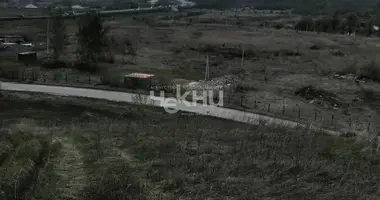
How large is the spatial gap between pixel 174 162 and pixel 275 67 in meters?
28.9

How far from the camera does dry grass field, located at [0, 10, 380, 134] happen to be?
87.1 ft

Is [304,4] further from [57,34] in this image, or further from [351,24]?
[57,34]

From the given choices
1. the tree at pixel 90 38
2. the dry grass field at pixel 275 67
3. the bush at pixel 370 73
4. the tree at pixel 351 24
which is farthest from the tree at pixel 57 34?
the tree at pixel 351 24

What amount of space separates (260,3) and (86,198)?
5987 inches

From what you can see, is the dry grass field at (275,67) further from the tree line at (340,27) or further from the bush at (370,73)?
the tree line at (340,27)

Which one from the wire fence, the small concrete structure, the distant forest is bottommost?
the wire fence

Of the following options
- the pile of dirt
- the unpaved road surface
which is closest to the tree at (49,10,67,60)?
the unpaved road surface

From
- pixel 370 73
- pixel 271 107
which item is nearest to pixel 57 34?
pixel 271 107

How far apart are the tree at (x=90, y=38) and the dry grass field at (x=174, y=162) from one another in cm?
1641

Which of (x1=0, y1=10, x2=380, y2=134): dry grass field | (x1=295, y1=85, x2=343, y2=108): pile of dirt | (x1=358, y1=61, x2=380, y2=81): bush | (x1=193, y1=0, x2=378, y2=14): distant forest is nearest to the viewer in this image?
(x1=0, y1=10, x2=380, y2=134): dry grass field

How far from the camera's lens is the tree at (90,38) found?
35969 millimetres

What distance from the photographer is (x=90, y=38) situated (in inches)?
1416

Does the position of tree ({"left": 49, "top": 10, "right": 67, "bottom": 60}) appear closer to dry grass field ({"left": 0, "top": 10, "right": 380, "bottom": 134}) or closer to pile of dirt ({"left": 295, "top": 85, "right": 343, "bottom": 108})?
dry grass field ({"left": 0, "top": 10, "right": 380, "bottom": 134})

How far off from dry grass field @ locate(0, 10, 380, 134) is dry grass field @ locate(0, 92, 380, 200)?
699cm
